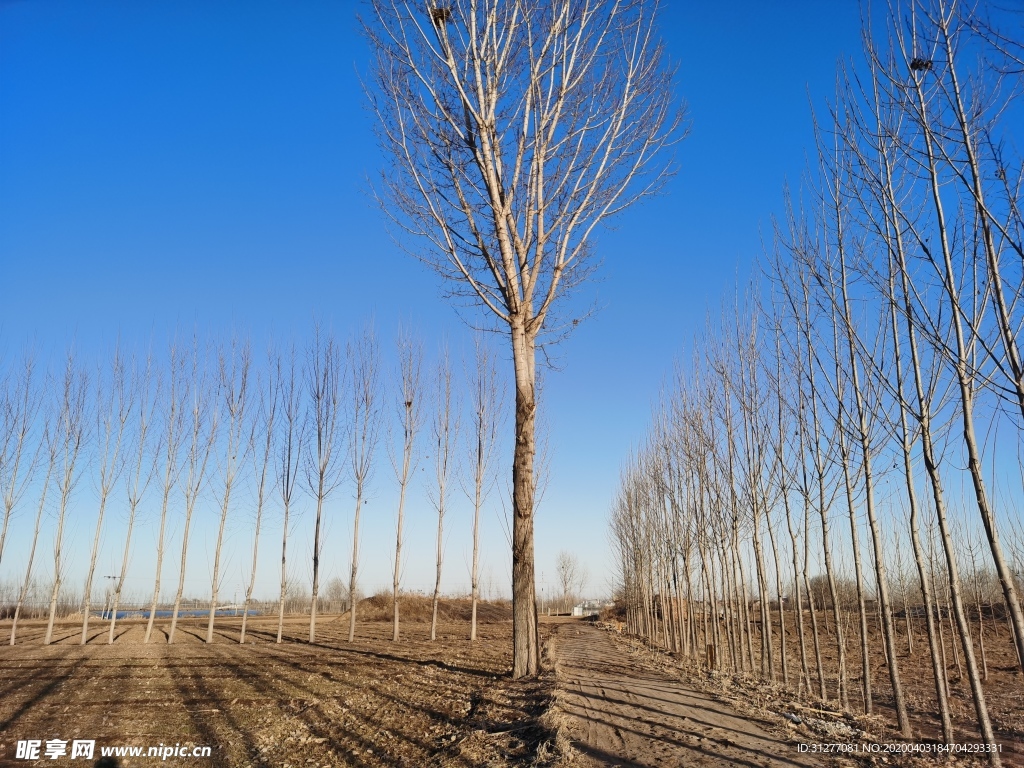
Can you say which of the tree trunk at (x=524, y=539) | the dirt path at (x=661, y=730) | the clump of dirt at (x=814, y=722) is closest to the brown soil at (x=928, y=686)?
the clump of dirt at (x=814, y=722)

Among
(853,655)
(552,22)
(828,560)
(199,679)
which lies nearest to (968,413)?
(828,560)

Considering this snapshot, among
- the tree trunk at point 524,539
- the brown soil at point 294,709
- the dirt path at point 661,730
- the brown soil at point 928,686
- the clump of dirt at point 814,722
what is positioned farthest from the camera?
the brown soil at point 928,686

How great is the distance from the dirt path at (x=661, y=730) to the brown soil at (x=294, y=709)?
1.45ft

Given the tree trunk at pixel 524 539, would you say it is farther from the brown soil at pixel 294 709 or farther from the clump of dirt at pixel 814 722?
the clump of dirt at pixel 814 722

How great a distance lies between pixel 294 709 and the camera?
766 cm

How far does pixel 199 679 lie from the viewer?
10.5 metres

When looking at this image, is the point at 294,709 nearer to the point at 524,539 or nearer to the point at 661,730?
the point at 524,539

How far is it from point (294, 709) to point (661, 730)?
4.62 meters

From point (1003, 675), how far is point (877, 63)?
67.7 ft

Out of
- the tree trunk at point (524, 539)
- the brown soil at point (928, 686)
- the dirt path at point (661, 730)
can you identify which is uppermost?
the tree trunk at point (524, 539)

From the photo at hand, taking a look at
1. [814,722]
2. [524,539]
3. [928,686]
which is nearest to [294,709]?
[524,539]

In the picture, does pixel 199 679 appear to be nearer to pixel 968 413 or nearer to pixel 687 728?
pixel 687 728

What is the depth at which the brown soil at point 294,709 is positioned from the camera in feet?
18.6

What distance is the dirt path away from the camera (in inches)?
188
